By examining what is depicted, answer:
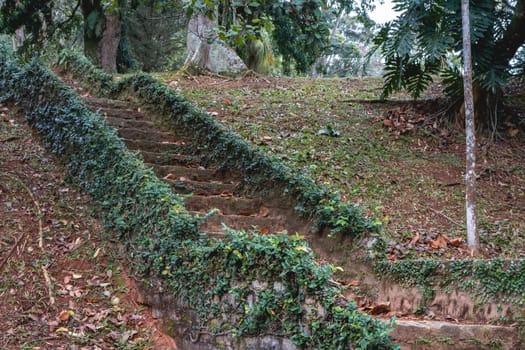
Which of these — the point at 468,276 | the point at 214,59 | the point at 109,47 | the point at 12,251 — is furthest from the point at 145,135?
the point at 109,47

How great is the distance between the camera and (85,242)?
6102 mm

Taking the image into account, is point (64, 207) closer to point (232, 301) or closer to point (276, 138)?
point (232, 301)

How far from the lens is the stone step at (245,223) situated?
602 centimetres

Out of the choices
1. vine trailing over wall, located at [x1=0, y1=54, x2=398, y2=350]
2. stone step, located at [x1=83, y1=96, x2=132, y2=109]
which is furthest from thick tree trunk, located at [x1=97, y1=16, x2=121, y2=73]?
vine trailing over wall, located at [x1=0, y1=54, x2=398, y2=350]

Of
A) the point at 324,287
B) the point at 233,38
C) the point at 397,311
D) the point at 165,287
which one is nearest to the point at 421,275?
the point at 397,311

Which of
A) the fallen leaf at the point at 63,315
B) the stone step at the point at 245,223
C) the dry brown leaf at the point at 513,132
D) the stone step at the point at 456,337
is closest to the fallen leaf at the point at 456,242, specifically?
the stone step at the point at 245,223

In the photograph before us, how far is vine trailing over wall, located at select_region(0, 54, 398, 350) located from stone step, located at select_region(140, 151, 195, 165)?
0.71 meters

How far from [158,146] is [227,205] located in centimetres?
187

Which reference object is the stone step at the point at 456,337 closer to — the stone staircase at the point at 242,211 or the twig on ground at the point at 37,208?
the stone staircase at the point at 242,211

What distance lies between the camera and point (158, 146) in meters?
7.97

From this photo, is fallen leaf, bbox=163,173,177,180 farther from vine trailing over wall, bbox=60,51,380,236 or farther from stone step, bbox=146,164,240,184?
vine trailing over wall, bbox=60,51,380,236

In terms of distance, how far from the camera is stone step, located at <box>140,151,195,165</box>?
7500 millimetres

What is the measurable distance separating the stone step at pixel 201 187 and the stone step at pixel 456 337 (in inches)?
129

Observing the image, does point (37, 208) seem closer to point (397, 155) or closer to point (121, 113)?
point (121, 113)
